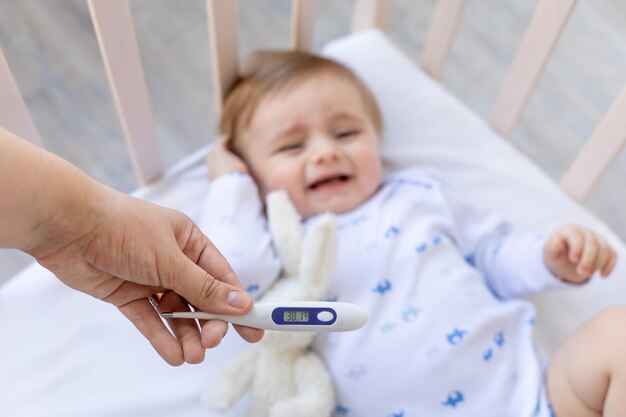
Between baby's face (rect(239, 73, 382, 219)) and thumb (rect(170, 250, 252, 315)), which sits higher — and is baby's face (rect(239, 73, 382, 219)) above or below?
below

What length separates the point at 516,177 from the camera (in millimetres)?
1070

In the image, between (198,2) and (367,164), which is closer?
(367,164)

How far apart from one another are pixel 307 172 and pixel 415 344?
0.91 feet

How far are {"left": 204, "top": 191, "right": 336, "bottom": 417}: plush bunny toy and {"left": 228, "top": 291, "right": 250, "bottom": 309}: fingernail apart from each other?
0.17m

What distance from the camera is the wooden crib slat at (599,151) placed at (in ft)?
2.99

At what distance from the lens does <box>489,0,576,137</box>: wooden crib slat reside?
2.92ft

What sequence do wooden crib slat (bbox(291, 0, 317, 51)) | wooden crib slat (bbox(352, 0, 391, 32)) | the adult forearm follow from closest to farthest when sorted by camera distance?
the adult forearm < wooden crib slat (bbox(291, 0, 317, 51)) < wooden crib slat (bbox(352, 0, 391, 32))

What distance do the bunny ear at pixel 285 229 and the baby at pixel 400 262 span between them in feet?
0.06

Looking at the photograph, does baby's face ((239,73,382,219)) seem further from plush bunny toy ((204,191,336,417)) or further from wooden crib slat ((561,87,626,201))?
wooden crib slat ((561,87,626,201))

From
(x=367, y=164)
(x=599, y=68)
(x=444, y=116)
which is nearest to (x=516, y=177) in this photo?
(x=444, y=116)

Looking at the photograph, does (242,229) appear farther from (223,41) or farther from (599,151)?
(599,151)

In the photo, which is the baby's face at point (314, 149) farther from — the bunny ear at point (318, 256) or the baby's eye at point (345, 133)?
the bunny ear at point (318, 256)

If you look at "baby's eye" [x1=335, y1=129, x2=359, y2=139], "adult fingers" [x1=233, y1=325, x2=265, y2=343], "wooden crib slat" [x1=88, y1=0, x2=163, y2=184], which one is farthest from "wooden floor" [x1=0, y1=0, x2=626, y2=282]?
"adult fingers" [x1=233, y1=325, x2=265, y2=343]

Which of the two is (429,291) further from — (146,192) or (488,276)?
(146,192)
